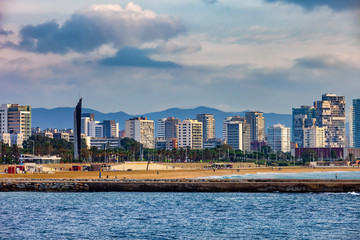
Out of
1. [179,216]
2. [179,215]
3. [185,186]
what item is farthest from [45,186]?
[179,216]

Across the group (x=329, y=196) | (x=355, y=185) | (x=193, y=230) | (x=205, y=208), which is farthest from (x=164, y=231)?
(x=355, y=185)

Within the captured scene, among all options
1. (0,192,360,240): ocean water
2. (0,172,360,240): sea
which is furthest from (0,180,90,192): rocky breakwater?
(0,192,360,240): ocean water

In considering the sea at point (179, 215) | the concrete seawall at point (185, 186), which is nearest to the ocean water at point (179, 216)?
the sea at point (179, 215)

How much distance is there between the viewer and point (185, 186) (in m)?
90.2

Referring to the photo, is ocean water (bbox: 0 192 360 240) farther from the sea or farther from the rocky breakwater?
the rocky breakwater

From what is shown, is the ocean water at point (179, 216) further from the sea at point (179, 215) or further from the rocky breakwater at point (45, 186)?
the rocky breakwater at point (45, 186)

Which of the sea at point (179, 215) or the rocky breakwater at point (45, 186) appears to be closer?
the sea at point (179, 215)

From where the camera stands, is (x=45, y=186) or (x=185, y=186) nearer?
(x=185, y=186)

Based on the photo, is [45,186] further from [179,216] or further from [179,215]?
Answer: [179,216]

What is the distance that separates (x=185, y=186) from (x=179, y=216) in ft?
85.4

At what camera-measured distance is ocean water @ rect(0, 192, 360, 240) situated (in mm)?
52812

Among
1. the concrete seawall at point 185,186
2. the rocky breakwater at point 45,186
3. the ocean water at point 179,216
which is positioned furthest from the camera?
the rocky breakwater at point 45,186

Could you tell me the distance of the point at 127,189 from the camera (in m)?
91.2

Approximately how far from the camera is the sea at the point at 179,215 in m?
52.8
